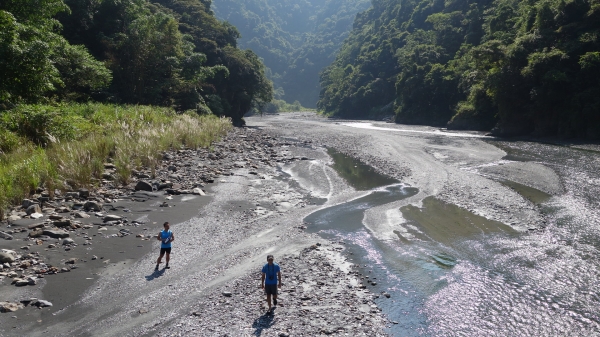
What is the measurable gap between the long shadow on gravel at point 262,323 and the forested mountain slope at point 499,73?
1448 inches

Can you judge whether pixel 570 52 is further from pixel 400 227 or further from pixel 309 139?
pixel 400 227

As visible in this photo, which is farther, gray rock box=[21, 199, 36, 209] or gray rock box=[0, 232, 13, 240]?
gray rock box=[21, 199, 36, 209]

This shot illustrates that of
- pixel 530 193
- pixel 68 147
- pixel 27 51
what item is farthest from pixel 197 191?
pixel 530 193

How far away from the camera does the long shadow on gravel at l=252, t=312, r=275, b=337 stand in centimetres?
799

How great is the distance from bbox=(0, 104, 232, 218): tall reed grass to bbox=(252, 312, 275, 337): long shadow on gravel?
8.47 metres

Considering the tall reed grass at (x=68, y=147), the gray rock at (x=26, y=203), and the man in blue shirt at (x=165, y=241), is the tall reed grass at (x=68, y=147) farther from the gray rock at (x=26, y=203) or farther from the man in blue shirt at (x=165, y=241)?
the man in blue shirt at (x=165, y=241)

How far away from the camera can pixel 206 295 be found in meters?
9.33

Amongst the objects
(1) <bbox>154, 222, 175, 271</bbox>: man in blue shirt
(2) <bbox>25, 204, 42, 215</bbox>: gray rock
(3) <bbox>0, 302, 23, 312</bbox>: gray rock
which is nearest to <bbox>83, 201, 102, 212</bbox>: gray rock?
(2) <bbox>25, 204, 42, 215</bbox>: gray rock

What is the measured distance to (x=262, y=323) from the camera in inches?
325

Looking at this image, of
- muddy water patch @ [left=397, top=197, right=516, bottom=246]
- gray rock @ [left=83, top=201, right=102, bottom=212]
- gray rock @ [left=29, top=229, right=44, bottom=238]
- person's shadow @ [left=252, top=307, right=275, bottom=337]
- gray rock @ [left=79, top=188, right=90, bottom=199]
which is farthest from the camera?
gray rock @ [left=79, top=188, right=90, bottom=199]

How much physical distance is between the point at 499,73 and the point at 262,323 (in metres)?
42.9

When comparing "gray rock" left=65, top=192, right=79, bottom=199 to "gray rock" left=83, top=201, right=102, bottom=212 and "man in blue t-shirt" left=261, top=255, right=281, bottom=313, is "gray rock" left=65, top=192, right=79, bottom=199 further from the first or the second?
"man in blue t-shirt" left=261, top=255, right=281, bottom=313

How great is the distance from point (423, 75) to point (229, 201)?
211 feet

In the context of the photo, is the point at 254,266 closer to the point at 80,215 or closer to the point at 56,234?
the point at 56,234
